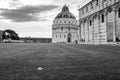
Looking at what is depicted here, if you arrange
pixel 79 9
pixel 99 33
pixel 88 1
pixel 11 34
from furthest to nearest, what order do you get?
pixel 11 34, pixel 79 9, pixel 88 1, pixel 99 33

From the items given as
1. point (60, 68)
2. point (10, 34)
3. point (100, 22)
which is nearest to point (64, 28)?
point (10, 34)

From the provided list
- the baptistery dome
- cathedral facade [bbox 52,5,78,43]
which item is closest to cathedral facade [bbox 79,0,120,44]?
cathedral facade [bbox 52,5,78,43]

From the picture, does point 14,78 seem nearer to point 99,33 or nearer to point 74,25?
point 99,33

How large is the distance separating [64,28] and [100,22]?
88122 mm

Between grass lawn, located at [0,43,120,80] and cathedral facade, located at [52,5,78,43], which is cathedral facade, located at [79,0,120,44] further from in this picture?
cathedral facade, located at [52,5,78,43]

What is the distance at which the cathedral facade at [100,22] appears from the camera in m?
37.9

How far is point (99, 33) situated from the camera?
45.9 meters

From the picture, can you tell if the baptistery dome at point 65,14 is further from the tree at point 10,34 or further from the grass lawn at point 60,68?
the grass lawn at point 60,68

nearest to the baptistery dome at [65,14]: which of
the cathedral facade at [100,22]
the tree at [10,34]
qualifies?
the tree at [10,34]

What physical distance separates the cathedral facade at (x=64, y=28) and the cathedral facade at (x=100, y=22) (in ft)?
228

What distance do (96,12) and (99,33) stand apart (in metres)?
6.67

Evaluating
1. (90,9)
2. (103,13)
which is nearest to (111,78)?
(103,13)

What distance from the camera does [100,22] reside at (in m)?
45.8

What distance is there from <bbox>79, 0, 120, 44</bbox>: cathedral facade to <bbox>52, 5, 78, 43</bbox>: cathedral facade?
6943 cm
